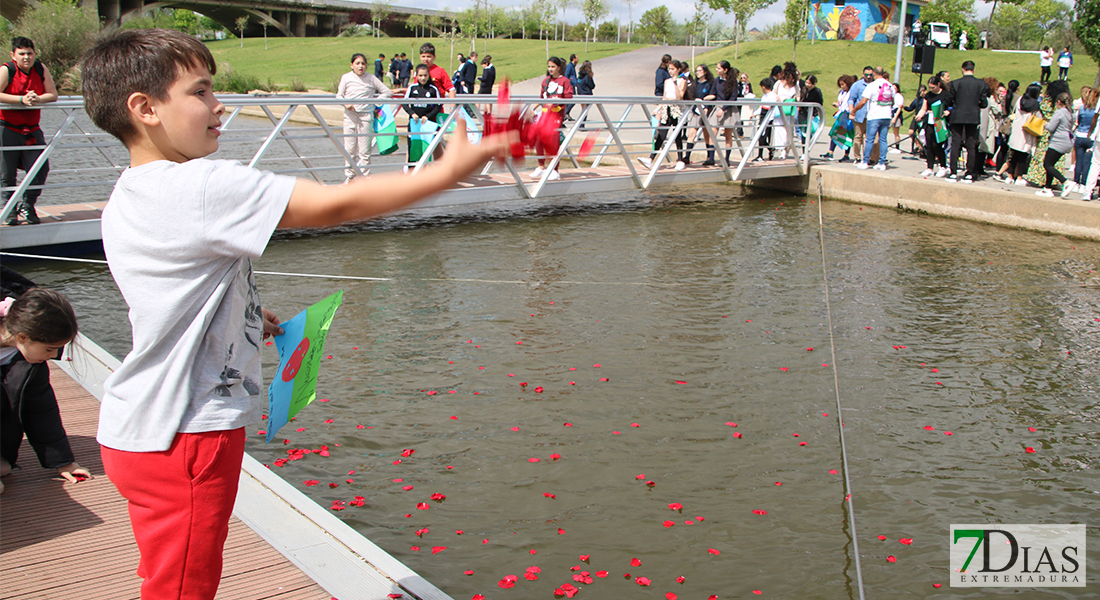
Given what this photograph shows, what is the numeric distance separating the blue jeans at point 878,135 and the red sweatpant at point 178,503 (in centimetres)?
1381

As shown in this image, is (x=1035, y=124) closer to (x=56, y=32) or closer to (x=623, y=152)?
(x=623, y=152)

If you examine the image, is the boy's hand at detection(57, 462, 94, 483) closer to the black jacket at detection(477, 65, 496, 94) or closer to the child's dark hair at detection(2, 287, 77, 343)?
the child's dark hair at detection(2, 287, 77, 343)

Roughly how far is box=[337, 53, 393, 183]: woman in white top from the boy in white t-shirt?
931 centimetres

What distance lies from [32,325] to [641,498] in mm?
2797

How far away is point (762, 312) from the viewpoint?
7.32 m

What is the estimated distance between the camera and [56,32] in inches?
1698

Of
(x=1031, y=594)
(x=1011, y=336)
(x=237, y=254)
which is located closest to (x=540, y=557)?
(x=1031, y=594)

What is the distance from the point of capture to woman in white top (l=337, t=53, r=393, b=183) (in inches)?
430

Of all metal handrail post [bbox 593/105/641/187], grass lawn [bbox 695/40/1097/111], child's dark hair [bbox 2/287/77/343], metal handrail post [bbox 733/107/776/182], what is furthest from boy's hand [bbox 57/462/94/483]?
grass lawn [bbox 695/40/1097/111]

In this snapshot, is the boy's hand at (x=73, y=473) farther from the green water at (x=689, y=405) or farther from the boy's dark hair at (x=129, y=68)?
the boy's dark hair at (x=129, y=68)

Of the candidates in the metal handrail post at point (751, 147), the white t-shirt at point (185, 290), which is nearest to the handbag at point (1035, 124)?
the metal handrail post at point (751, 147)

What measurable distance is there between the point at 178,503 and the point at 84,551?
5.27 ft

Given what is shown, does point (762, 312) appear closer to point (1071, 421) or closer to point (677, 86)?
point (1071, 421)

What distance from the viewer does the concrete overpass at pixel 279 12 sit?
72000 mm
